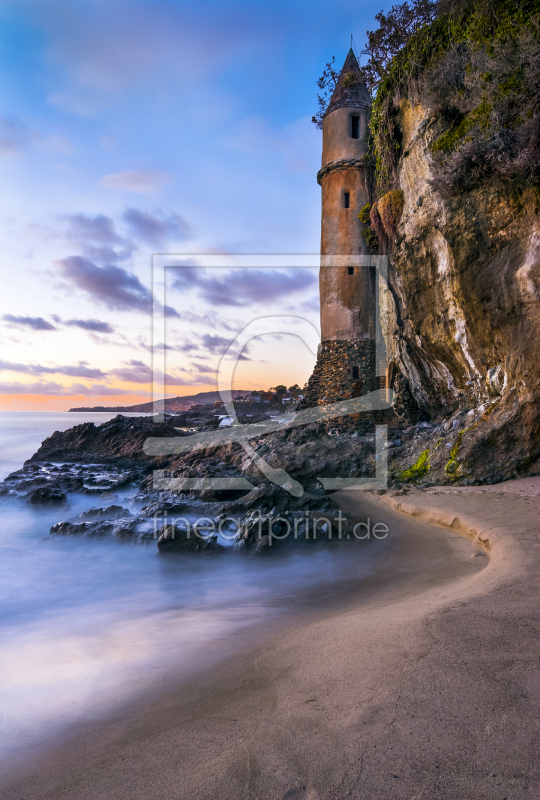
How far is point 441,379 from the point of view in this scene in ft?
31.5

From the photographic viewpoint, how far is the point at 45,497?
28.4ft

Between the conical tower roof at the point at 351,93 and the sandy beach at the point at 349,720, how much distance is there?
15.8 metres

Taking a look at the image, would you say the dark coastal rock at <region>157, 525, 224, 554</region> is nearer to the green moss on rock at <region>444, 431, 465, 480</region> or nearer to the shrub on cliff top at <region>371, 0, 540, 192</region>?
the green moss on rock at <region>444, 431, 465, 480</region>

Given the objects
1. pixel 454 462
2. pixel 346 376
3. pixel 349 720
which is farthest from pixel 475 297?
pixel 349 720

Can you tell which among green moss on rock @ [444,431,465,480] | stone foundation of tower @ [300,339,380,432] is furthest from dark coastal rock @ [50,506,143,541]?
stone foundation of tower @ [300,339,380,432]

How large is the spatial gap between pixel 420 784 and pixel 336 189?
15.5m

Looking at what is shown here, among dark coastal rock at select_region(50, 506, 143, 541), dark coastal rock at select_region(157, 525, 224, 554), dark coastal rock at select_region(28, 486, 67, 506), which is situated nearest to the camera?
dark coastal rock at select_region(157, 525, 224, 554)

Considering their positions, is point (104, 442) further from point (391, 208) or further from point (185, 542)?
point (391, 208)

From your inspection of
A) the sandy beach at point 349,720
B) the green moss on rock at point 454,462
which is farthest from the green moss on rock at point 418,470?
the sandy beach at point 349,720

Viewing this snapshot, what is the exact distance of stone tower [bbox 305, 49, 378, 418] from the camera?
13711 millimetres

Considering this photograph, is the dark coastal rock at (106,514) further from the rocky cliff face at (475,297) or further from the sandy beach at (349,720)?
the rocky cliff face at (475,297)

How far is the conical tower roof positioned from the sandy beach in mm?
15833

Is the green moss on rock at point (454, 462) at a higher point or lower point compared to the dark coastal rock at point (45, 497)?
higher

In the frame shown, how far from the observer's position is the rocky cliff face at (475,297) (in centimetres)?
624
